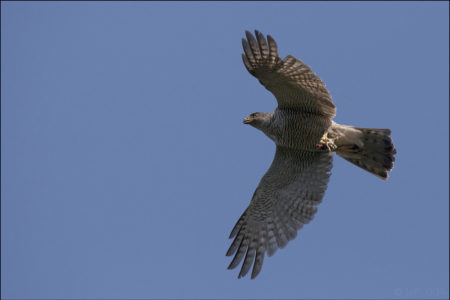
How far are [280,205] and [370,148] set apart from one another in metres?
2.12

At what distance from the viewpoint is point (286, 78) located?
9.02 metres

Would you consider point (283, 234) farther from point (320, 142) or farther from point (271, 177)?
point (320, 142)

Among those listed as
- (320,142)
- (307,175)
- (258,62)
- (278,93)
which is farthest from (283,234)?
(258,62)

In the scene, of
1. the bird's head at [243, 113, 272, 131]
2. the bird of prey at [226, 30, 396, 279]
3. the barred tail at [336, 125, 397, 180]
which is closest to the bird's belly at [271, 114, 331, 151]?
the bird of prey at [226, 30, 396, 279]

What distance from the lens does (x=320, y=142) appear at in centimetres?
994

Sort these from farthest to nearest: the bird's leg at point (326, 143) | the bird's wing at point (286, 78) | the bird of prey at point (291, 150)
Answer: the bird's leg at point (326, 143)
the bird of prey at point (291, 150)
the bird's wing at point (286, 78)

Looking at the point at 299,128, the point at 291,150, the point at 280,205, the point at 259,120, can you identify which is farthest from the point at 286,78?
the point at 280,205

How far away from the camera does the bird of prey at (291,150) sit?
29.1ft

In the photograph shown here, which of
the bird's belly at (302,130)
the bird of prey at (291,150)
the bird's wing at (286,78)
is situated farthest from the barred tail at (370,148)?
the bird's wing at (286,78)

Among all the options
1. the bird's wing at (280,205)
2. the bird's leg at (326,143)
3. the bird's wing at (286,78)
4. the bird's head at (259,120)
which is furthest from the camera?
the bird's wing at (280,205)

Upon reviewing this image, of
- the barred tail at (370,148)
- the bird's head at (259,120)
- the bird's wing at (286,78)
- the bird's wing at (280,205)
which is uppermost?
the bird's wing at (286,78)

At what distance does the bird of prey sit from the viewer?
29.1 feet

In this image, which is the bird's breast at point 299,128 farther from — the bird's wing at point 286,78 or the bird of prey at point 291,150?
the bird's wing at point 286,78

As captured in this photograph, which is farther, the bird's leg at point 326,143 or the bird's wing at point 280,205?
the bird's wing at point 280,205
